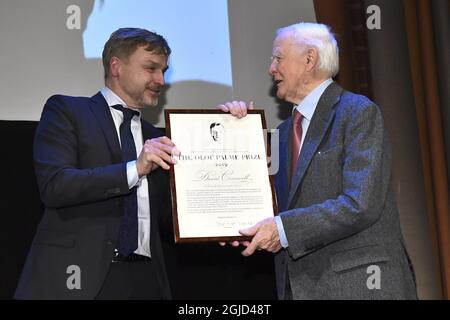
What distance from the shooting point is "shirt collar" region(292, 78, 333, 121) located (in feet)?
10.5

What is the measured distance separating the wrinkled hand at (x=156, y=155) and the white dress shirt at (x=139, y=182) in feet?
0.13

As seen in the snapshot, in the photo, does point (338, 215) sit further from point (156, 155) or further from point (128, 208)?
point (128, 208)

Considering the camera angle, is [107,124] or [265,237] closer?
[265,237]

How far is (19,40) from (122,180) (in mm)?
1280

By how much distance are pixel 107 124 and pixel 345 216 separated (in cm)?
113

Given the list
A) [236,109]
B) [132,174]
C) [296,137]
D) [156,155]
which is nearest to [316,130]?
[296,137]

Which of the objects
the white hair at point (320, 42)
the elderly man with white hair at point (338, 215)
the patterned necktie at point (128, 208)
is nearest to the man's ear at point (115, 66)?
the patterned necktie at point (128, 208)

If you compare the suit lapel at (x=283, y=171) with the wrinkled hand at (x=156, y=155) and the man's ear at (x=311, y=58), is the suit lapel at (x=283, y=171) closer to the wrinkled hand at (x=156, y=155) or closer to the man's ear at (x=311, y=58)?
the man's ear at (x=311, y=58)

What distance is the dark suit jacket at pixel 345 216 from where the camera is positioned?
2848 millimetres

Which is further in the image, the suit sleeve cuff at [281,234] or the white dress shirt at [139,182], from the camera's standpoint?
the white dress shirt at [139,182]

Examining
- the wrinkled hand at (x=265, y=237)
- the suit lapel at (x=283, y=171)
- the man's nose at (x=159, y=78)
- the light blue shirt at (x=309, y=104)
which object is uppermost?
the man's nose at (x=159, y=78)

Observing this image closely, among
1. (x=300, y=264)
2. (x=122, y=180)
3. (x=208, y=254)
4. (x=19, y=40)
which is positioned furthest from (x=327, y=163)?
(x=19, y=40)

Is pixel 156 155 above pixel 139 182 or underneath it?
above

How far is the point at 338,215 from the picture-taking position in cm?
284
